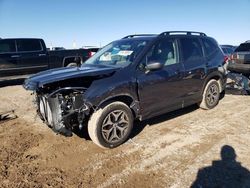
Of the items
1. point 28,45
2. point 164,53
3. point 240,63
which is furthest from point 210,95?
point 28,45

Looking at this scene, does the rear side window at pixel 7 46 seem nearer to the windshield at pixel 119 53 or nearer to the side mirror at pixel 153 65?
the windshield at pixel 119 53

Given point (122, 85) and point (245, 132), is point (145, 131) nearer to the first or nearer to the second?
point (122, 85)

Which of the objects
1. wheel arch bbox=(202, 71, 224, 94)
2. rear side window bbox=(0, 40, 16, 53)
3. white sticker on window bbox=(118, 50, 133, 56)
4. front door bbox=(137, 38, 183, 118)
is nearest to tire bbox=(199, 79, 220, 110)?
wheel arch bbox=(202, 71, 224, 94)

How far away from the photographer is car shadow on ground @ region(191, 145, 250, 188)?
3617mm

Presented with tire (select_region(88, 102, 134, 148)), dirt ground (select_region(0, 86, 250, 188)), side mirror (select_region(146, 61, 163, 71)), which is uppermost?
side mirror (select_region(146, 61, 163, 71))

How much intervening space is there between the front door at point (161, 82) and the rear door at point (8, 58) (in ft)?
27.3

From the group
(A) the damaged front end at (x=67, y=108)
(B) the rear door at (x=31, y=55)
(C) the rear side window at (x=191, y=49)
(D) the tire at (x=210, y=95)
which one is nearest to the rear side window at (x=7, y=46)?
(B) the rear door at (x=31, y=55)

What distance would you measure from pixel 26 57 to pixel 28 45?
0.57 m

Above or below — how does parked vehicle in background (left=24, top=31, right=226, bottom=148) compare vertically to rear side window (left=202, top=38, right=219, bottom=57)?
below

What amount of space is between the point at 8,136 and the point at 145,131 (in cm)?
271

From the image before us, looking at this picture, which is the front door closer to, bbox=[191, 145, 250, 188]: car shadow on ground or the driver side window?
the driver side window

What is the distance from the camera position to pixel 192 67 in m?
6.06

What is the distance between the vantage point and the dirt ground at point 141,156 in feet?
12.4

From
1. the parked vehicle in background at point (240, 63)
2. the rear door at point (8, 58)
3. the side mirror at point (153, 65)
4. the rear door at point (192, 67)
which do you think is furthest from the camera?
the rear door at point (8, 58)
